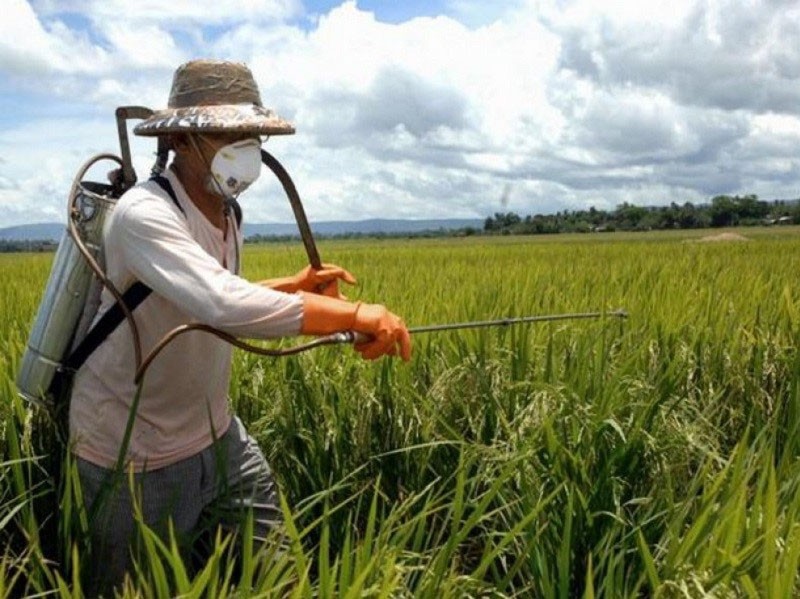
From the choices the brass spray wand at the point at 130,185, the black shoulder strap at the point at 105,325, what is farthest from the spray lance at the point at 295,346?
the black shoulder strap at the point at 105,325

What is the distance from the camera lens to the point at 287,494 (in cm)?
259

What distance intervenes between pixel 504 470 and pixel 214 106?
1006mm

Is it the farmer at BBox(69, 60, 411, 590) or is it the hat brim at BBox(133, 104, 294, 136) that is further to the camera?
the hat brim at BBox(133, 104, 294, 136)

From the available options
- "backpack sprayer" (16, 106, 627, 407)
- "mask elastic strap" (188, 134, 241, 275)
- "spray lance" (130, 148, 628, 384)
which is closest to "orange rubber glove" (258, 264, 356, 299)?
"spray lance" (130, 148, 628, 384)

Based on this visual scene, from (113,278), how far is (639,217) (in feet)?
265

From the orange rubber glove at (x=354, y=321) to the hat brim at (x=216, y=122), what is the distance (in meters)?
0.38

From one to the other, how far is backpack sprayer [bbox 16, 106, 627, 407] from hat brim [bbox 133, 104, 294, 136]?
10 centimetres

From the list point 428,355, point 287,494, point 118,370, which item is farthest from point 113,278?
point 428,355

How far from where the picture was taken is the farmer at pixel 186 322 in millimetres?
1832

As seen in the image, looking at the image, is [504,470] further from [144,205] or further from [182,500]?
[144,205]

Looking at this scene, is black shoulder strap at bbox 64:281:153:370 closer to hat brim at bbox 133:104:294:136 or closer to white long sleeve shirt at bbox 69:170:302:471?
white long sleeve shirt at bbox 69:170:302:471

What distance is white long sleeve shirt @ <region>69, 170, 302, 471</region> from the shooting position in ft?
5.97

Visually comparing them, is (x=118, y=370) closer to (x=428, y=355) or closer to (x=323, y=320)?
(x=323, y=320)

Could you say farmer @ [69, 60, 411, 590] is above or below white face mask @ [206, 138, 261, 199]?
below
